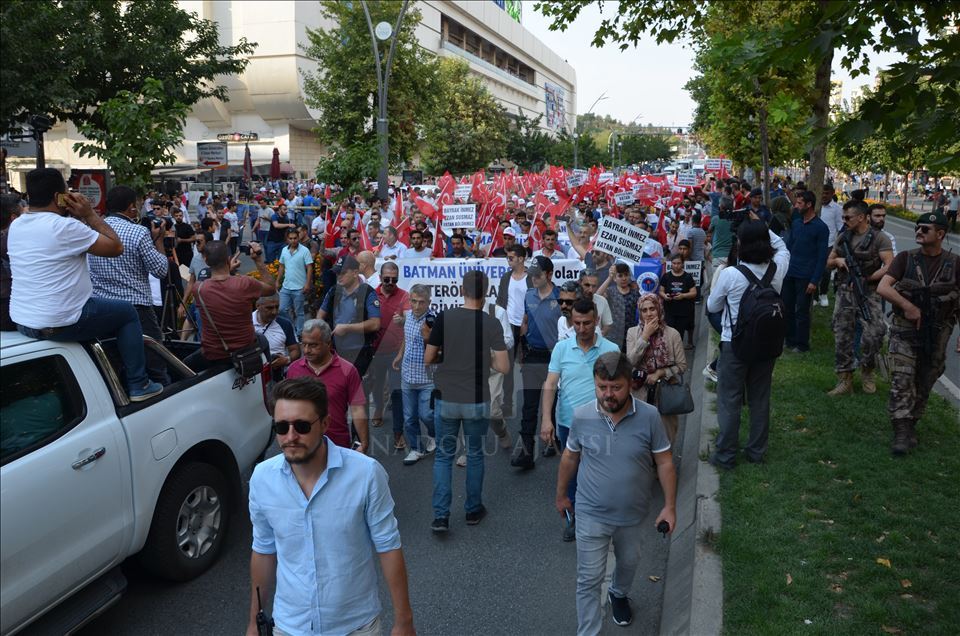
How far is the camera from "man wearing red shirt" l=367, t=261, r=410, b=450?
748 cm

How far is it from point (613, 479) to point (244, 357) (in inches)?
106

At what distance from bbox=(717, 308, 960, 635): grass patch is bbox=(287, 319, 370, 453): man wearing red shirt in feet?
7.79

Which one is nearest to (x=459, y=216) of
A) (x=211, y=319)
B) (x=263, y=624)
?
(x=211, y=319)

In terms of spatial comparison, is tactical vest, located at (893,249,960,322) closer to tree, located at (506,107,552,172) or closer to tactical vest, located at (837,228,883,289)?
tactical vest, located at (837,228,883,289)

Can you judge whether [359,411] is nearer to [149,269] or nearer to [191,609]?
[191,609]

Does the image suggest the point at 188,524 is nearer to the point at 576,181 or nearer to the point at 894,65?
the point at 894,65

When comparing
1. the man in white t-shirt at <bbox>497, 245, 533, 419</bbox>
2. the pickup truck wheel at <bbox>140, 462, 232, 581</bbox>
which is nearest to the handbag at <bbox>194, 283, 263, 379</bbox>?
the pickup truck wheel at <bbox>140, 462, 232, 581</bbox>

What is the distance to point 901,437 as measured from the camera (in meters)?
6.34

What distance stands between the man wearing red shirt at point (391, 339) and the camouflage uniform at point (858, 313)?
Answer: 4.07 metres

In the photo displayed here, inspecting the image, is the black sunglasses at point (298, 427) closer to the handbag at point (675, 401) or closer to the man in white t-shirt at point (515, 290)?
the handbag at point (675, 401)

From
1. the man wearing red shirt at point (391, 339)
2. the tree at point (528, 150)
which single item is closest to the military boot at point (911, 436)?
the man wearing red shirt at point (391, 339)

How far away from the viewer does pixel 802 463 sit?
6.20 metres

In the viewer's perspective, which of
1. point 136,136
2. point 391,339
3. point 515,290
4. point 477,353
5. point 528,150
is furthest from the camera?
point 528,150

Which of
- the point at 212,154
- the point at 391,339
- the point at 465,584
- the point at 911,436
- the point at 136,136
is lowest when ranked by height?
the point at 465,584
